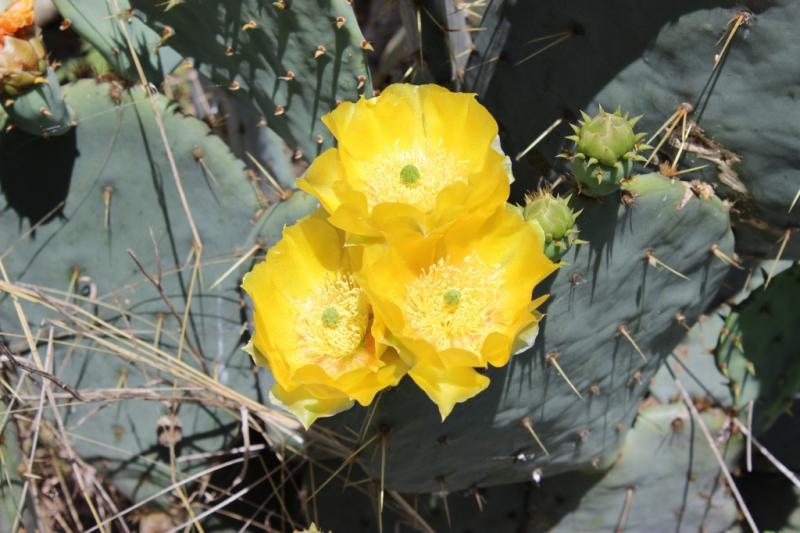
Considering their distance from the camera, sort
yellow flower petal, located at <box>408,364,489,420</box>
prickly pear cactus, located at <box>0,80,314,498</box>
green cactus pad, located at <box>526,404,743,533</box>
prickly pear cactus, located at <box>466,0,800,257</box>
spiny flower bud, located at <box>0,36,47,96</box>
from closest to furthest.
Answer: yellow flower petal, located at <box>408,364,489,420</box> → prickly pear cactus, located at <box>466,0,800,257</box> → spiny flower bud, located at <box>0,36,47,96</box> → prickly pear cactus, located at <box>0,80,314,498</box> → green cactus pad, located at <box>526,404,743,533</box>

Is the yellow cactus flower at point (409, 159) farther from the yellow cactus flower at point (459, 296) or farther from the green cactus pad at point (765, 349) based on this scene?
the green cactus pad at point (765, 349)

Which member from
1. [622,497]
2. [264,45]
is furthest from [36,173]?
[622,497]

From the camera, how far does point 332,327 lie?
1.04 meters

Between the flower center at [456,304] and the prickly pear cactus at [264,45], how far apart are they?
43 centimetres

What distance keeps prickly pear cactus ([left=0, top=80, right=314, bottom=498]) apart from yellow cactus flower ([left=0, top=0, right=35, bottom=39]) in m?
0.14

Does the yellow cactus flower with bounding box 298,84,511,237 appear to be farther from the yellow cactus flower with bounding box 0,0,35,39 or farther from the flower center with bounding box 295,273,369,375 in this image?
the yellow cactus flower with bounding box 0,0,35,39

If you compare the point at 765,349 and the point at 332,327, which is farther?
the point at 765,349

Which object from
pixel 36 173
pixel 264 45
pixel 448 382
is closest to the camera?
pixel 448 382

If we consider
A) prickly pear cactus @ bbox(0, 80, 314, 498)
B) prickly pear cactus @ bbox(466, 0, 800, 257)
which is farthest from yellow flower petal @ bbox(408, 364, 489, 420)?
prickly pear cactus @ bbox(0, 80, 314, 498)

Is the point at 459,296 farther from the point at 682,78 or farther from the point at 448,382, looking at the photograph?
the point at 682,78

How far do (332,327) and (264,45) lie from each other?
0.53 m

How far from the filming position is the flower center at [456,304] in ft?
3.29

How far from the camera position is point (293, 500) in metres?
1.90

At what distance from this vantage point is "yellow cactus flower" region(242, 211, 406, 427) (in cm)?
99
